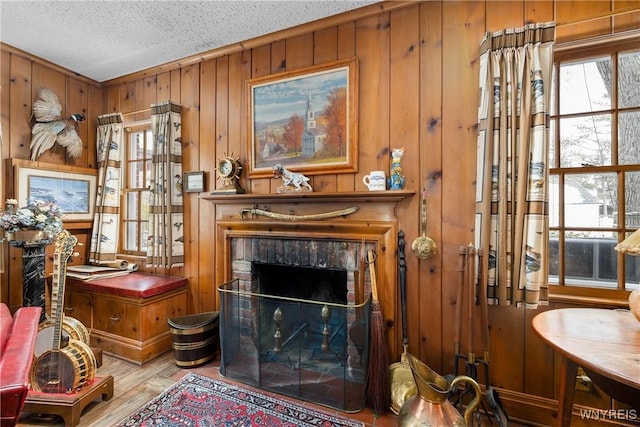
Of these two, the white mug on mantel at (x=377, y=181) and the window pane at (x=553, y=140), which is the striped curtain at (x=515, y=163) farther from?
the white mug on mantel at (x=377, y=181)

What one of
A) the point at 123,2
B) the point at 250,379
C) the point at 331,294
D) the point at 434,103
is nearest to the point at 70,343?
the point at 250,379

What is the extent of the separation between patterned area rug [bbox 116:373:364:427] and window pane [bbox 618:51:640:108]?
2395mm

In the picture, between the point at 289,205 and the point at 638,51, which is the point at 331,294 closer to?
the point at 289,205

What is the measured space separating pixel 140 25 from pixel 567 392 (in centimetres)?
339

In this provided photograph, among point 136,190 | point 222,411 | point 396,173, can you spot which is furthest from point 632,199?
point 136,190

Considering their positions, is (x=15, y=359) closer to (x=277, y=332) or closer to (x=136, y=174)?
(x=277, y=332)

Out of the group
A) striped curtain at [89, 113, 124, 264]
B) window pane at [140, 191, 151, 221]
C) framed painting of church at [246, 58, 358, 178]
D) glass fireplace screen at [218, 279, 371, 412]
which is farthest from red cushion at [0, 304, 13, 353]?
framed painting of church at [246, 58, 358, 178]

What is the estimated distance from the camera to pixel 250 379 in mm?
2084

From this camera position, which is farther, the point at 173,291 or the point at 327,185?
the point at 173,291

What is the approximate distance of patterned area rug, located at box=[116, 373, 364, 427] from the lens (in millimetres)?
1680

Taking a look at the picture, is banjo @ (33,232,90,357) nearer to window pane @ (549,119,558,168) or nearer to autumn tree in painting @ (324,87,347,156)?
autumn tree in painting @ (324,87,347,156)

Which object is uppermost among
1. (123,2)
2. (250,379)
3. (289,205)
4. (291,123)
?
(123,2)

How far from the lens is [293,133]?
2.29 metres

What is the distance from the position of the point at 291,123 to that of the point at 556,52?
173 cm
